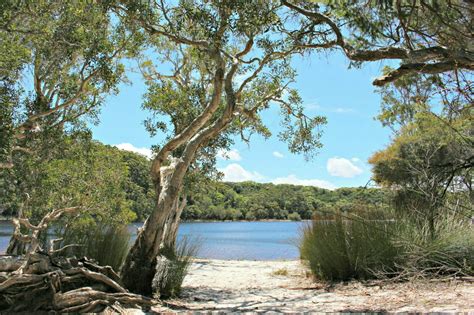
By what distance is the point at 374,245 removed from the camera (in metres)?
7.65

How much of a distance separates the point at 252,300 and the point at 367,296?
1.79 metres

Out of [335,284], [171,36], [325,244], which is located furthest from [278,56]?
[335,284]

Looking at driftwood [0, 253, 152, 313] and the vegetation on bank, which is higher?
the vegetation on bank

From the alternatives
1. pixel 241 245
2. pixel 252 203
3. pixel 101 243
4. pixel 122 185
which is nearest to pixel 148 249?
pixel 101 243

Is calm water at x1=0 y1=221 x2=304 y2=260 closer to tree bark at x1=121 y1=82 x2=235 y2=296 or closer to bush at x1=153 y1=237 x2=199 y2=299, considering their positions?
bush at x1=153 y1=237 x2=199 y2=299

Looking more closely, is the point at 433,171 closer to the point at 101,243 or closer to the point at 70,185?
the point at 101,243

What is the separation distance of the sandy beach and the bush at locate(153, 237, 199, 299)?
255 mm

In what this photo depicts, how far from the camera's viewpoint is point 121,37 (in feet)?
28.9

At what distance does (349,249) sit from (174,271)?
3284mm

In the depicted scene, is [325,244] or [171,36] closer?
[171,36]

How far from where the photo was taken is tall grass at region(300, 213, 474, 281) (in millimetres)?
6086

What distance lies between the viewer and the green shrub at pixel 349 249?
751cm

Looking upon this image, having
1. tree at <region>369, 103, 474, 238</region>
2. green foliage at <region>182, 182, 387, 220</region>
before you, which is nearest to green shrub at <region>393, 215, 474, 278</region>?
tree at <region>369, 103, 474, 238</region>

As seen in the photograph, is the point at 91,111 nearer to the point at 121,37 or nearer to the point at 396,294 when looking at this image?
the point at 121,37
